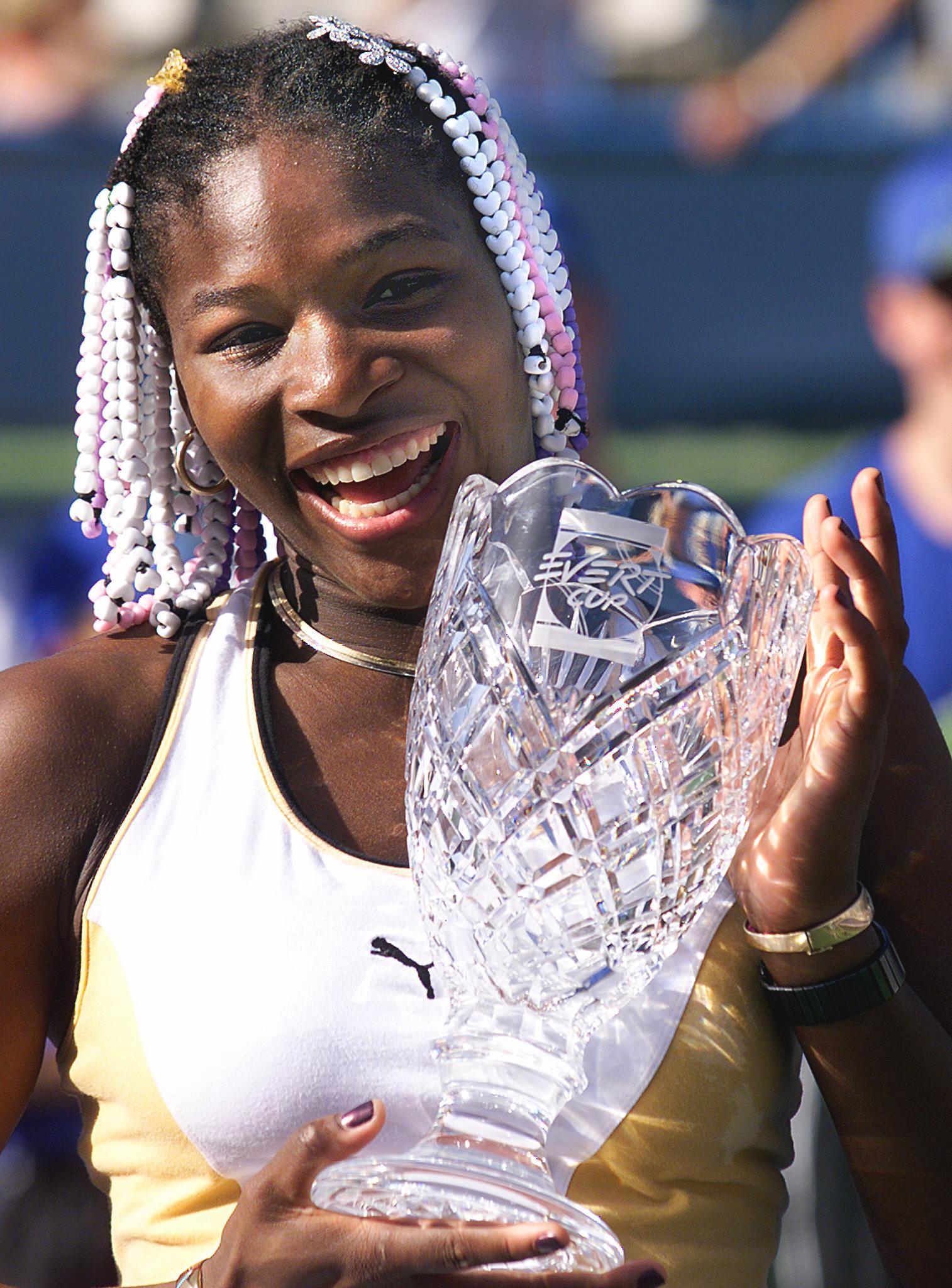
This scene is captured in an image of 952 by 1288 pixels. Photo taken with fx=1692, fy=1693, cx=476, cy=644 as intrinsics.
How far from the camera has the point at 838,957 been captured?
1.38 meters

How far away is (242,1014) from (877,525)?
0.66 m

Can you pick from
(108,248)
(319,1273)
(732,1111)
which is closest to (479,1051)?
(319,1273)

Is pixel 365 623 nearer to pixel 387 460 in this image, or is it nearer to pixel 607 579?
pixel 387 460

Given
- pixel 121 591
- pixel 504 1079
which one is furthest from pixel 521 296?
pixel 504 1079

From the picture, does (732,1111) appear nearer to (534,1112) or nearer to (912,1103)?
(912,1103)

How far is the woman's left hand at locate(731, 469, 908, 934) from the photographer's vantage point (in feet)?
4.12

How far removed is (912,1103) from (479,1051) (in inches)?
17.8

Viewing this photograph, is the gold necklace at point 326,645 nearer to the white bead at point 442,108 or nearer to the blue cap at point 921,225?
the white bead at point 442,108

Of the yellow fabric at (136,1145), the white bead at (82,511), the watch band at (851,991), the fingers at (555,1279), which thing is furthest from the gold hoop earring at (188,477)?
the fingers at (555,1279)

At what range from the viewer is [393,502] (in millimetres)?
1496

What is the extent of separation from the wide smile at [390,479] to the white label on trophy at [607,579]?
0.26 metres

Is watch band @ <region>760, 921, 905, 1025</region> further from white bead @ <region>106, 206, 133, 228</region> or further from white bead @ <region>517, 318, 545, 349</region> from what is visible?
white bead @ <region>106, 206, 133, 228</region>

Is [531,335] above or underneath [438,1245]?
above

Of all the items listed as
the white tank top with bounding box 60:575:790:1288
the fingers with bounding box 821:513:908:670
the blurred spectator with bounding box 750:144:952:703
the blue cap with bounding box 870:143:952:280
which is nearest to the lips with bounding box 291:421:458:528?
the white tank top with bounding box 60:575:790:1288
